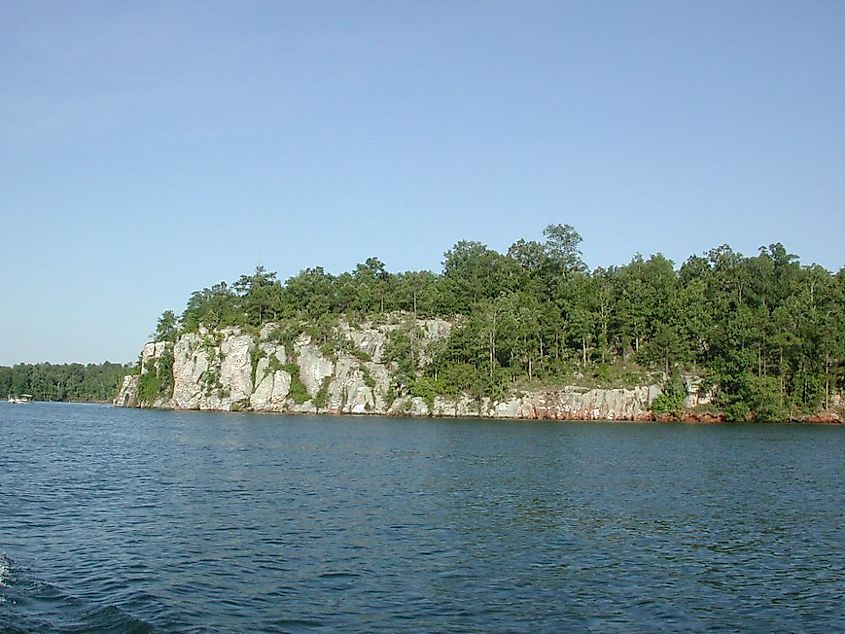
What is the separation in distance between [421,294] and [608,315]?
40590 millimetres

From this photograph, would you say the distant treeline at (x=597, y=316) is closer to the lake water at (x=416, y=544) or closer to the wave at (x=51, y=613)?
the lake water at (x=416, y=544)

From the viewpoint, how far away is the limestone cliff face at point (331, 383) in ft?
421

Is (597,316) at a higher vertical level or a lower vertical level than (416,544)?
higher

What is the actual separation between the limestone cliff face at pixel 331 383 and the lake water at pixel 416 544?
68.6m

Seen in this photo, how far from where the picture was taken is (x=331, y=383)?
481 ft

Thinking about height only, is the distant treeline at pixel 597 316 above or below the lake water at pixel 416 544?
above

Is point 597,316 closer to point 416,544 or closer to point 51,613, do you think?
point 416,544

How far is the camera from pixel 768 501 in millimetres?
40875

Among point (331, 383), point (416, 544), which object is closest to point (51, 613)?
point (416, 544)

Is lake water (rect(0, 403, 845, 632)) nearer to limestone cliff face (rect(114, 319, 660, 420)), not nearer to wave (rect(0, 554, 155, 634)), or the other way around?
wave (rect(0, 554, 155, 634))

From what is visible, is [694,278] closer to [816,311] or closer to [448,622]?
[816,311]

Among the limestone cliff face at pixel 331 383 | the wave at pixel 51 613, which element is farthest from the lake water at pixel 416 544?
the limestone cliff face at pixel 331 383

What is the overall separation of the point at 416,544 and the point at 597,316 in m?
119

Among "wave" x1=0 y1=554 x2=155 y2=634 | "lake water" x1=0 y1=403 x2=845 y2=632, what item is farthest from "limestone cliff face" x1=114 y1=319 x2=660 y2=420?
"wave" x1=0 y1=554 x2=155 y2=634
